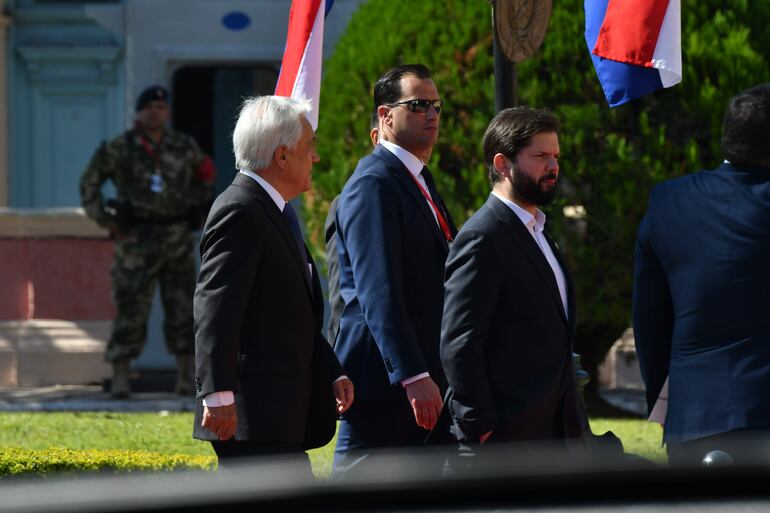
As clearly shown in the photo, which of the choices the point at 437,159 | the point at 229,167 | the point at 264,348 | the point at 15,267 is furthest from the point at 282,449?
the point at 229,167

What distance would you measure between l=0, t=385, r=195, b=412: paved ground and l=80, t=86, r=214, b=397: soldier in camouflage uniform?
8.4 inches

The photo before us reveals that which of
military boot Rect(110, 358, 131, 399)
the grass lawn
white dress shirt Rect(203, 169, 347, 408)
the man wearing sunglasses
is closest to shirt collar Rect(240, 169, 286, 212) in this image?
white dress shirt Rect(203, 169, 347, 408)

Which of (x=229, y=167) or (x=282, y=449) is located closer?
(x=282, y=449)

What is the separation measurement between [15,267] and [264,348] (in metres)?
8.17

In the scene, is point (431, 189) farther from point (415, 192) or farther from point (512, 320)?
point (512, 320)

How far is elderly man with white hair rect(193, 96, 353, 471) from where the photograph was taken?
4.37 m

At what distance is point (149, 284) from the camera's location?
11258 mm

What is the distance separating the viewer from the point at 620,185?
365 inches

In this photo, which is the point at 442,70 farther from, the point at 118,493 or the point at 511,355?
the point at 118,493

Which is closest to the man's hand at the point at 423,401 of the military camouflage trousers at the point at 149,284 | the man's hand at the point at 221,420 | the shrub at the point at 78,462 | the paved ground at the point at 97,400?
the man's hand at the point at 221,420

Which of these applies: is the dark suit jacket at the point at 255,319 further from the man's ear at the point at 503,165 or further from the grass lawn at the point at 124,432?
the grass lawn at the point at 124,432

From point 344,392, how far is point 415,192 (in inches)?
29.2

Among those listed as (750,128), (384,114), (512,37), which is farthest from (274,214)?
(512,37)

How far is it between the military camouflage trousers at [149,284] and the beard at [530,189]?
6815mm
